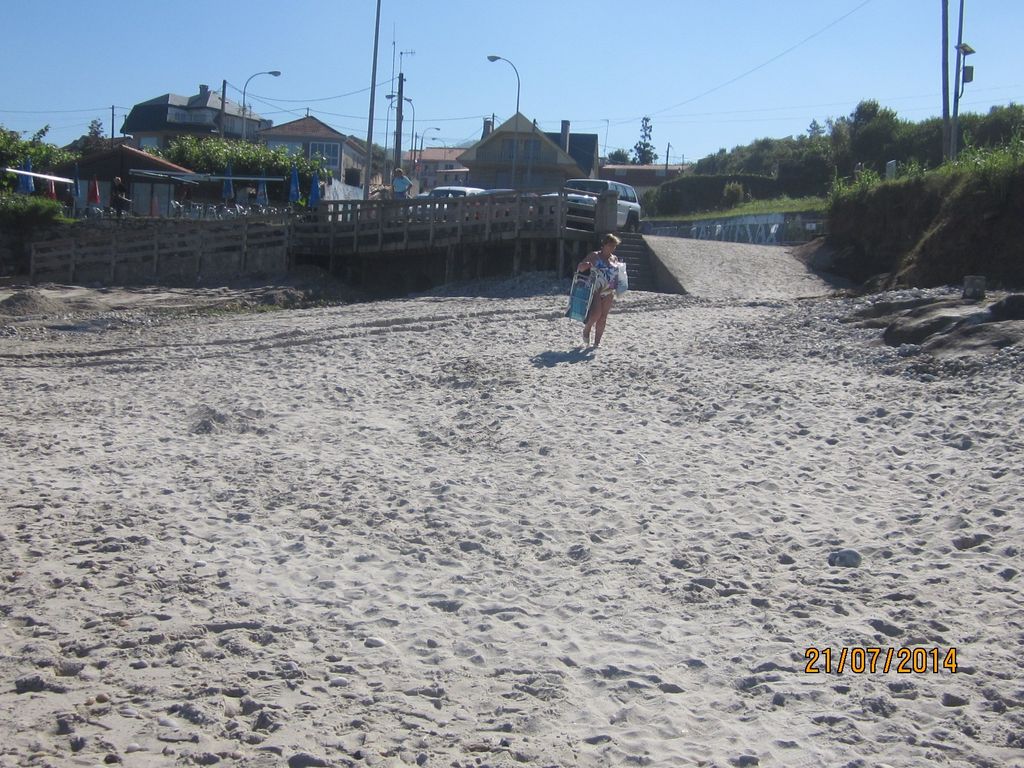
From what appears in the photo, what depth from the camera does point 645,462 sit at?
9258 millimetres

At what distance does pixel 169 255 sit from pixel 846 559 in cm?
2502

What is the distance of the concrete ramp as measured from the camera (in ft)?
69.7

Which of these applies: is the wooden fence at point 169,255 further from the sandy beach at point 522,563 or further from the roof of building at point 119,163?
the sandy beach at point 522,563

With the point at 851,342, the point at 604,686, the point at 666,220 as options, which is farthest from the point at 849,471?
the point at 666,220

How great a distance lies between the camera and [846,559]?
22.0 feet

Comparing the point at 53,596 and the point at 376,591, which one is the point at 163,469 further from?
the point at 376,591

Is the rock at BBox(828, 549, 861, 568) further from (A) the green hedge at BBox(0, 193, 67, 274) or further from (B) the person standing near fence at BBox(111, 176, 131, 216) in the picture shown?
(B) the person standing near fence at BBox(111, 176, 131, 216)

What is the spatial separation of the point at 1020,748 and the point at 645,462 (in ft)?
16.2

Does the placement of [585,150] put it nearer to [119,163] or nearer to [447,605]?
[119,163]

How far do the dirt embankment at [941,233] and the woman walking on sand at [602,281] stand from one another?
7168mm

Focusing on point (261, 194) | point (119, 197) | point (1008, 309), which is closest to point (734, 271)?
point (1008, 309)

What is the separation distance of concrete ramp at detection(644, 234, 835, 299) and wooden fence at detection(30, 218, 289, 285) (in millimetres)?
10958

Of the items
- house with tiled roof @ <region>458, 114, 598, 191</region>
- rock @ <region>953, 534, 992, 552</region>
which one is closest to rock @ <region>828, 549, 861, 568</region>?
rock @ <region>953, 534, 992, 552</region>

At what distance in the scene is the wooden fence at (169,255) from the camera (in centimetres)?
2819
